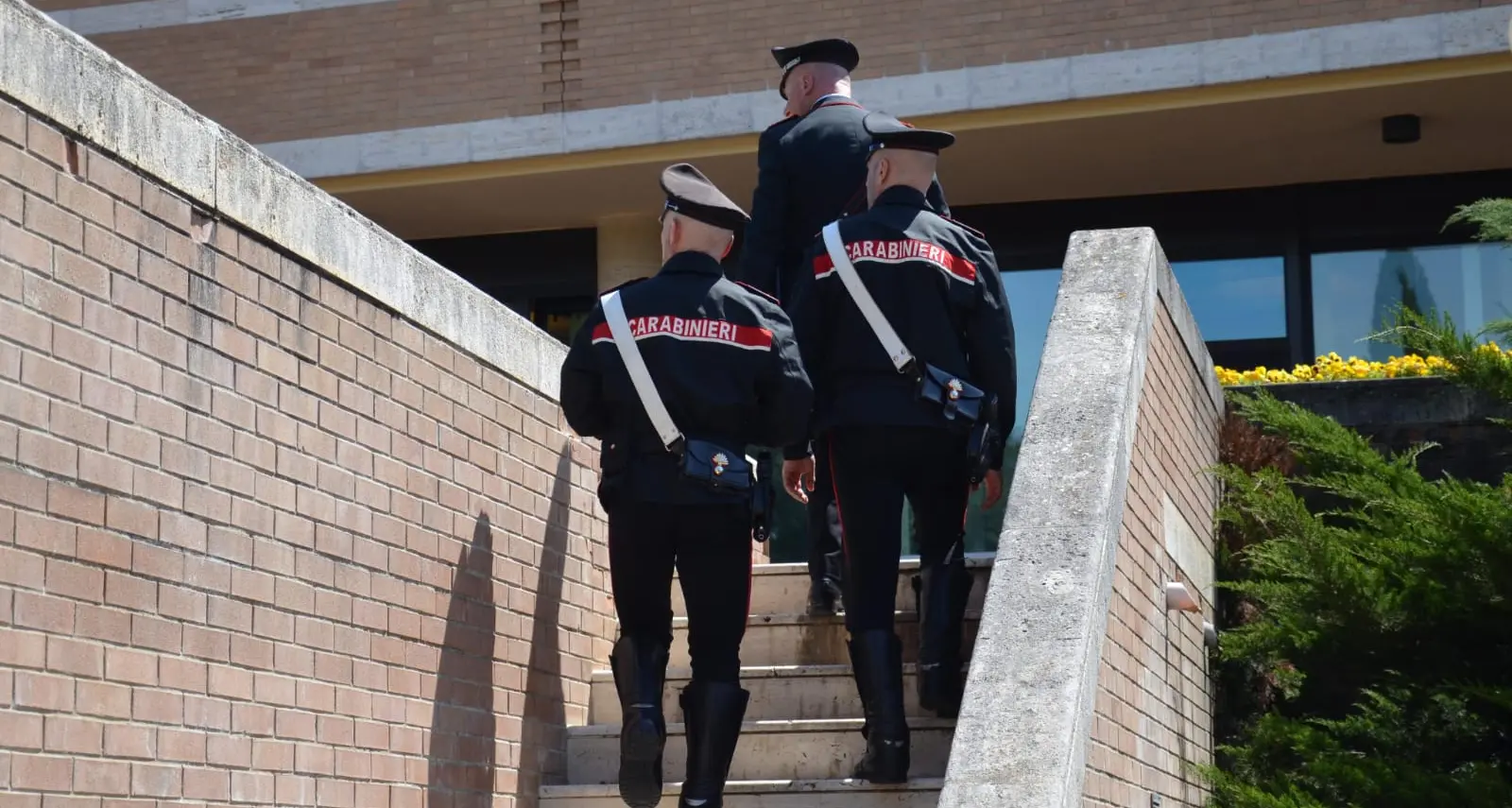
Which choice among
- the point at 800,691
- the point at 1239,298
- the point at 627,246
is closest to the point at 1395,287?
the point at 1239,298

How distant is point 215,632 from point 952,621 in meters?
2.30

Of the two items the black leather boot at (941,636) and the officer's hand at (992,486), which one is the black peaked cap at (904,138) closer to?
the officer's hand at (992,486)

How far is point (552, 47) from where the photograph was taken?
43.2 feet

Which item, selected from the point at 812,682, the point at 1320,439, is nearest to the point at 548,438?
the point at 812,682

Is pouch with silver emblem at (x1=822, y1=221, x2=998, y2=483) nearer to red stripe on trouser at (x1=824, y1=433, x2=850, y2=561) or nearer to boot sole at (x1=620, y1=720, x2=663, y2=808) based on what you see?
red stripe on trouser at (x1=824, y1=433, x2=850, y2=561)

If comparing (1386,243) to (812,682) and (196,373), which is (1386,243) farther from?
(196,373)

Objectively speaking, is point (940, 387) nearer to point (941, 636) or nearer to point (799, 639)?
point (941, 636)

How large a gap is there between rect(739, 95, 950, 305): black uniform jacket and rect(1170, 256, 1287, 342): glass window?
267 inches

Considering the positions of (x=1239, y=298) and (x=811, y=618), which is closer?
(x=811, y=618)

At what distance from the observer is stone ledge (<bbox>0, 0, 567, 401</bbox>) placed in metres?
4.33

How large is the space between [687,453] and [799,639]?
140 centimetres

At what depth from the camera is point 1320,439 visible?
6.80 meters

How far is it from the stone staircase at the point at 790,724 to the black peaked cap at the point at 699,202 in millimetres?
1511

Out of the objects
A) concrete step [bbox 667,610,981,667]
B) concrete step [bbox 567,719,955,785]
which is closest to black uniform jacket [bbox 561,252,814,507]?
concrete step [bbox 567,719,955,785]
